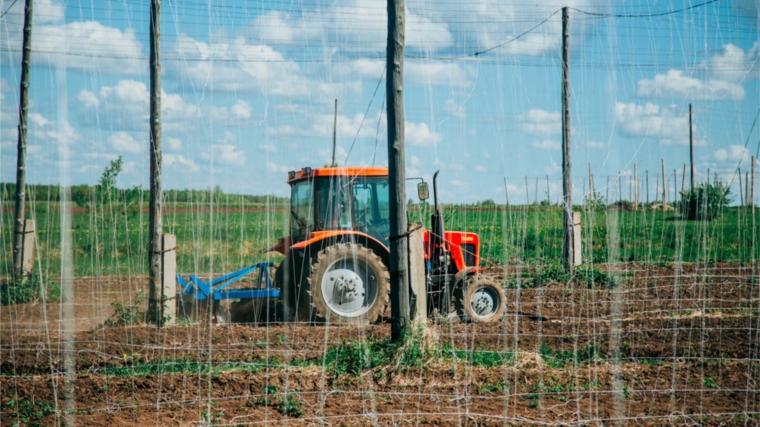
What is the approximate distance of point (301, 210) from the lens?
8.39m

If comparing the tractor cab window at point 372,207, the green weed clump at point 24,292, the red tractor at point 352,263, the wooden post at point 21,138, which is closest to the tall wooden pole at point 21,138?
the wooden post at point 21,138

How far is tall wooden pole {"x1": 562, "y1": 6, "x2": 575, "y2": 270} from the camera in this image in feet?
40.3

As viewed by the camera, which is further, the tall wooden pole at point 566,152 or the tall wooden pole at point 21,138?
the tall wooden pole at point 566,152

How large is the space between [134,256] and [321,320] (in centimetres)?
1184

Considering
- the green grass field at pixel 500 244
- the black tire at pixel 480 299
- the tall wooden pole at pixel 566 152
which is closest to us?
the black tire at pixel 480 299

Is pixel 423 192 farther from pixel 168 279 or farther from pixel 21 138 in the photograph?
pixel 21 138

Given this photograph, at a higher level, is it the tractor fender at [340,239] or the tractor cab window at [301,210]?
the tractor cab window at [301,210]

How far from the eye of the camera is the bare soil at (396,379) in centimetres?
462

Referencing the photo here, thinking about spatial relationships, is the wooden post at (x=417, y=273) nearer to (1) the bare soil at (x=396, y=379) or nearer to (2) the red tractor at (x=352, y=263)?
(1) the bare soil at (x=396, y=379)

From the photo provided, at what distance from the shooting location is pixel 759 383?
5461mm

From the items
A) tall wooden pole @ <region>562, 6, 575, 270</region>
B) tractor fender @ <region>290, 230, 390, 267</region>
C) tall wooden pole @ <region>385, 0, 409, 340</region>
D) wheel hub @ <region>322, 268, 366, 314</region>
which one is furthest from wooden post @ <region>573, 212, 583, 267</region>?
tall wooden pole @ <region>385, 0, 409, 340</region>

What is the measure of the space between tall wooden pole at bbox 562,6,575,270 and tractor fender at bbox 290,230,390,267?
536 cm

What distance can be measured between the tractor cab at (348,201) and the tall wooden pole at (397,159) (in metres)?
1.73

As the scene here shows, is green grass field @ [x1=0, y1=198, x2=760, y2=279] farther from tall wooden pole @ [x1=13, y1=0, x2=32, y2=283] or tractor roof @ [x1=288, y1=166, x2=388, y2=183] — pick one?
tractor roof @ [x1=288, y1=166, x2=388, y2=183]
